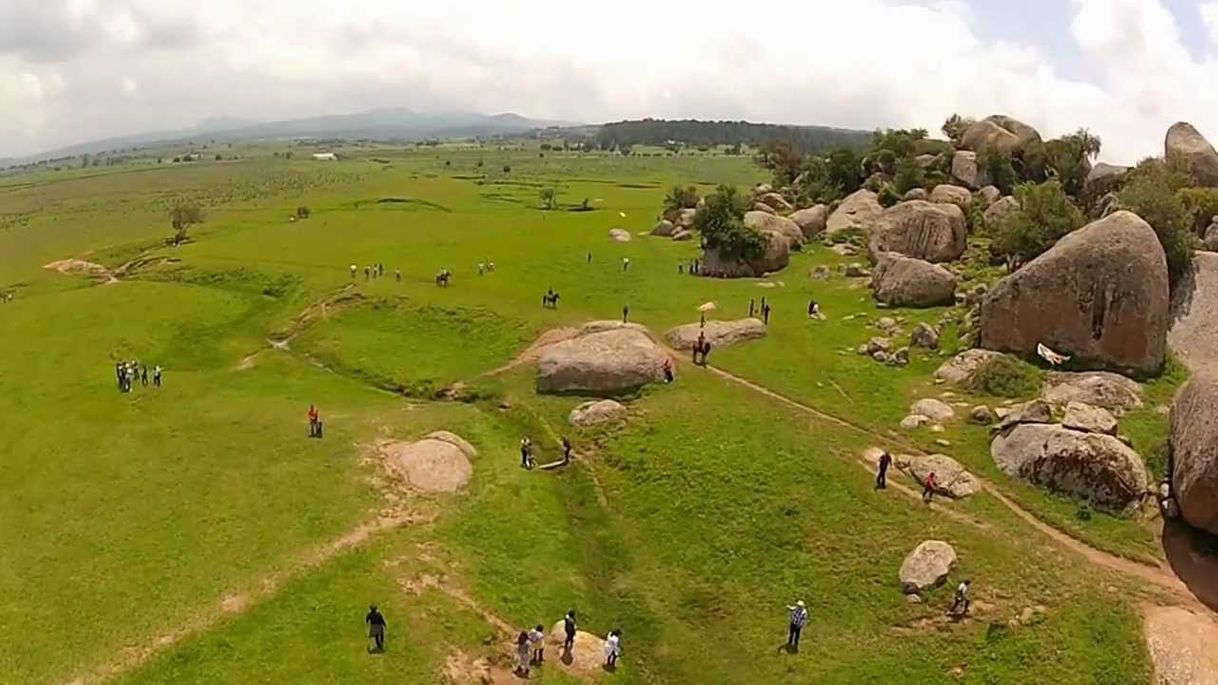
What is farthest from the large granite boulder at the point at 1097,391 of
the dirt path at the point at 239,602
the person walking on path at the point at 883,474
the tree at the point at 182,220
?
the tree at the point at 182,220

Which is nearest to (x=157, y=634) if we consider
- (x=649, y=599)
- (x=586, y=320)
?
(x=649, y=599)

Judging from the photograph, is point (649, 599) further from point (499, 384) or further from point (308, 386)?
point (308, 386)

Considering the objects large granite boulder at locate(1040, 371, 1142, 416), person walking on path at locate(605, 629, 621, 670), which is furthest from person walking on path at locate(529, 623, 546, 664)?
large granite boulder at locate(1040, 371, 1142, 416)

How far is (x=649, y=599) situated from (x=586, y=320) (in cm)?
3594

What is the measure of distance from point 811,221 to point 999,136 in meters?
31.2

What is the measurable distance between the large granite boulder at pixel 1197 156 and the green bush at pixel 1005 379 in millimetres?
50388

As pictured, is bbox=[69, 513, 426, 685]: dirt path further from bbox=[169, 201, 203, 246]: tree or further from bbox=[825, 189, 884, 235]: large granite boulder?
bbox=[169, 201, 203, 246]: tree

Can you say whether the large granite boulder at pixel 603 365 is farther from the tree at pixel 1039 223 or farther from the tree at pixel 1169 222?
the tree at pixel 1169 222

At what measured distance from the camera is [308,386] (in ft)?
218

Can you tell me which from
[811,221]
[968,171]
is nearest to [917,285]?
[811,221]

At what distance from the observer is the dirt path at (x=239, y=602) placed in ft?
111

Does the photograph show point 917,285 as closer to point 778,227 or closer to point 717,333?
point 717,333

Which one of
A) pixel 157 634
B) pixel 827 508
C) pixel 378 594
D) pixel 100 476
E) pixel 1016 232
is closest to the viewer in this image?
pixel 157 634

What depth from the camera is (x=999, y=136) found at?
115812 mm
